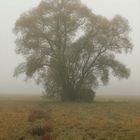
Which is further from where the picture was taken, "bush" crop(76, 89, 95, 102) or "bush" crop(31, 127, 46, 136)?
"bush" crop(76, 89, 95, 102)

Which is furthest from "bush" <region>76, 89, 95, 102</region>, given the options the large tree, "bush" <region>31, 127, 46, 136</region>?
"bush" <region>31, 127, 46, 136</region>

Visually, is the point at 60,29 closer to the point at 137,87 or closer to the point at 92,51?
the point at 92,51

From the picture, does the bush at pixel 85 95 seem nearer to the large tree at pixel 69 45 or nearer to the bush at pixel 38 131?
the large tree at pixel 69 45

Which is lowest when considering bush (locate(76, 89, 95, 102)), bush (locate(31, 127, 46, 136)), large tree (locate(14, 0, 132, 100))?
bush (locate(31, 127, 46, 136))

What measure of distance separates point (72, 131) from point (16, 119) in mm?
7027

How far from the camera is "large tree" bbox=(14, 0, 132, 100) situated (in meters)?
57.9

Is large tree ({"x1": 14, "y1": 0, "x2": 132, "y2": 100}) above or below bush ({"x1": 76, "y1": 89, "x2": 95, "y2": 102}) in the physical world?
above

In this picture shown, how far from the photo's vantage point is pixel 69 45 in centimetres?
6000

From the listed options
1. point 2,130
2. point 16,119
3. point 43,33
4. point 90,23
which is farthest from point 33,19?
point 2,130

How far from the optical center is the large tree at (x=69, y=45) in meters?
57.9

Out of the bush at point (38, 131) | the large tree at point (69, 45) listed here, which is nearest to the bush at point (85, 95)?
the large tree at point (69, 45)

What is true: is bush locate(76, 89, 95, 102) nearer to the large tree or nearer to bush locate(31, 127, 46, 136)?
the large tree

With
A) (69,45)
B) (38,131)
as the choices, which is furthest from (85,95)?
(38,131)

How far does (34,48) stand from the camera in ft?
190
